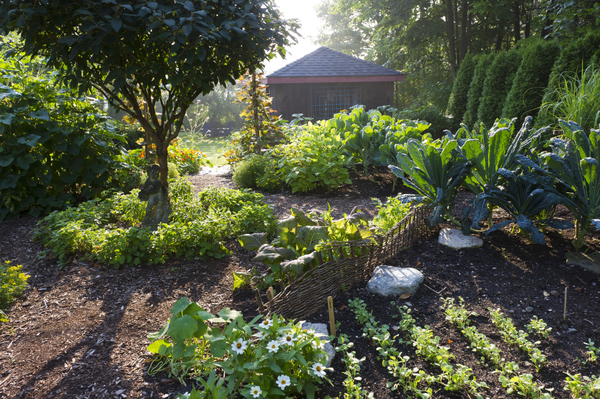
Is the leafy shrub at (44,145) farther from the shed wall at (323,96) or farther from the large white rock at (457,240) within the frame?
the shed wall at (323,96)

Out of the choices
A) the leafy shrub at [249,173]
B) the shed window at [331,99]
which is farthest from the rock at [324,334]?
the shed window at [331,99]

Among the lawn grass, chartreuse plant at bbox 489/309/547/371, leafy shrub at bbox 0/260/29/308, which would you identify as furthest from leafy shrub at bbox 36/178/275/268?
the lawn grass

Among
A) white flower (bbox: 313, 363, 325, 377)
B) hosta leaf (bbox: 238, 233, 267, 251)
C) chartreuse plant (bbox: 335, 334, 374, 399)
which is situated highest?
hosta leaf (bbox: 238, 233, 267, 251)

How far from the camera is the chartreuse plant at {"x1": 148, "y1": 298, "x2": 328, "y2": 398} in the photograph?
1475 millimetres

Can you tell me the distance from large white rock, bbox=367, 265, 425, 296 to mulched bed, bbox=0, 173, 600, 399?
2.5 inches

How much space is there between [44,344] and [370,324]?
187cm

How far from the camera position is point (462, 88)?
10141mm

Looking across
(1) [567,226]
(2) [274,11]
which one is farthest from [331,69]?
(1) [567,226]

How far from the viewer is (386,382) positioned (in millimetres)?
1684

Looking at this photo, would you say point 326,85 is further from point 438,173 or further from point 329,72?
point 438,173

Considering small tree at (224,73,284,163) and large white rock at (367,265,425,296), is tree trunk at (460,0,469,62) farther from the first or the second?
large white rock at (367,265,425,296)

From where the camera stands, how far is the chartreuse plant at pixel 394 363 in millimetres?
1577

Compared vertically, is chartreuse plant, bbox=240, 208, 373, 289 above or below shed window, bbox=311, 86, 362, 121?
below

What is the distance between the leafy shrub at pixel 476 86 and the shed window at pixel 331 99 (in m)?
4.71
